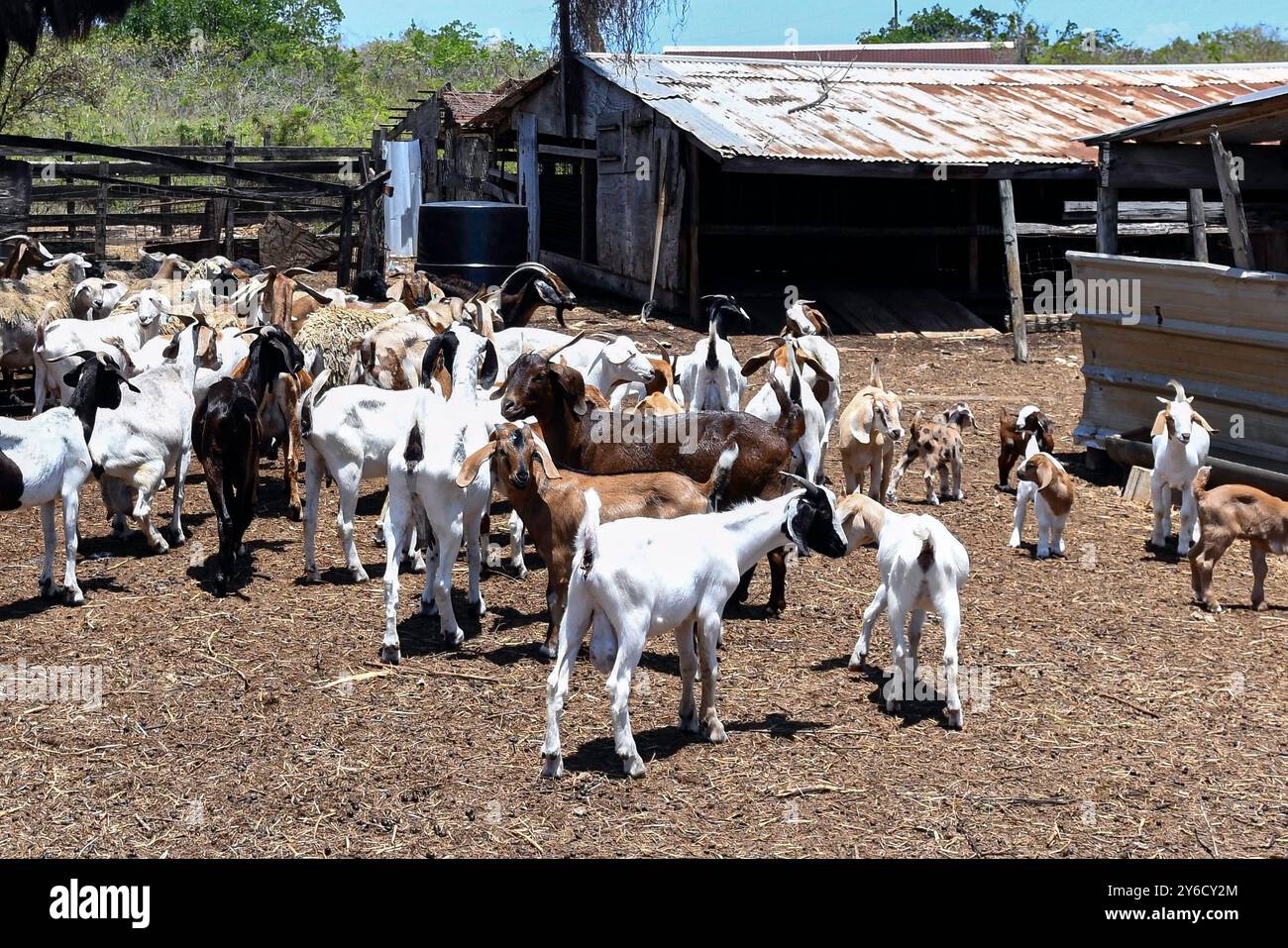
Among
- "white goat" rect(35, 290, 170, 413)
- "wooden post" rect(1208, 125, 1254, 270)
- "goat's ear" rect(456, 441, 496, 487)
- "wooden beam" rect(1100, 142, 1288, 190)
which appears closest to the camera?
"goat's ear" rect(456, 441, 496, 487)

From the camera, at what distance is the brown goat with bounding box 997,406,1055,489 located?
38.0 feet

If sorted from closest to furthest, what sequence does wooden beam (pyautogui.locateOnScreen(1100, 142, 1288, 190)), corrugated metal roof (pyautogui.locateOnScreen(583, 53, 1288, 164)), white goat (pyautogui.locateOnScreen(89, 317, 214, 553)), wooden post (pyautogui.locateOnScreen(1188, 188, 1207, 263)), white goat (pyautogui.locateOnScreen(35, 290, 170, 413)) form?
white goat (pyautogui.locateOnScreen(89, 317, 214, 553)) → white goat (pyautogui.locateOnScreen(35, 290, 170, 413)) → wooden beam (pyautogui.locateOnScreen(1100, 142, 1288, 190)) → wooden post (pyautogui.locateOnScreen(1188, 188, 1207, 263)) → corrugated metal roof (pyautogui.locateOnScreen(583, 53, 1288, 164))

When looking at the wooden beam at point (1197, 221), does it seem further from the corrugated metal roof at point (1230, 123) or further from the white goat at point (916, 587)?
the white goat at point (916, 587)

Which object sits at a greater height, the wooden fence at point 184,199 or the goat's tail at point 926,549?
the wooden fence at point 184,199

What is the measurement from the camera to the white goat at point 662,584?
21.1 feet

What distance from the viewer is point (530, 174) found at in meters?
26.9

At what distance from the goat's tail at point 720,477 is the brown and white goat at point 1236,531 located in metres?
3.13

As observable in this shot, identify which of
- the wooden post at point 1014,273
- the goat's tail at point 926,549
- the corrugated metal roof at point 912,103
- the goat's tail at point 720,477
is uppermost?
the corrugated metal roof at point 912,103

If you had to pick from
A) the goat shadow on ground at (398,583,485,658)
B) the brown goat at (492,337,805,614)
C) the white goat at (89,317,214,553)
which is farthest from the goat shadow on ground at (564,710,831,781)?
the white goat at (89,317,214,553)

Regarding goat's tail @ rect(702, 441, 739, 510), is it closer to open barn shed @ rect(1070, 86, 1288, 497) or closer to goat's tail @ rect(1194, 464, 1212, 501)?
goat's tail @ rect(1194, 464, 1212, 501)

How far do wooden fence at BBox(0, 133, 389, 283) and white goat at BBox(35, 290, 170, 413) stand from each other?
9.04ft

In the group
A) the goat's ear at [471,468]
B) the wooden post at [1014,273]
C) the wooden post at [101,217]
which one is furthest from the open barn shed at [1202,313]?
the wooden post at [101,217]

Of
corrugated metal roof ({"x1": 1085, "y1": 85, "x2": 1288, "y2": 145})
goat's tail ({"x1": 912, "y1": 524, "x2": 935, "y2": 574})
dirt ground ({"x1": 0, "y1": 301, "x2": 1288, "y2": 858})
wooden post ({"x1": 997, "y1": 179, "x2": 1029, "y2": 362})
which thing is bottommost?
dirt ground ({"x1": 0, "y1": 301, "x2": 1288, "y2": 858})

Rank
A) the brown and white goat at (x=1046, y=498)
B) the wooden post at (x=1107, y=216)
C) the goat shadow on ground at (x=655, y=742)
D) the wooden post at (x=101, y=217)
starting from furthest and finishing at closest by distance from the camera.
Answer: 1. the wooden post at (x=101, y=217)
2. the wooden post at (x=1107, y=216)
3. the brown and white goat at (x=1046, y=498)
4. the goat shadow on ground at (x=655, y=742)
